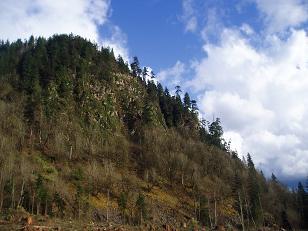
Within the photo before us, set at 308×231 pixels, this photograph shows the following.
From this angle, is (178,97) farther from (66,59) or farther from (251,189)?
(251,189)

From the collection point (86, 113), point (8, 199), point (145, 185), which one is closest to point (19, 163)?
point (8, 199)

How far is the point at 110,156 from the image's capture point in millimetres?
124312

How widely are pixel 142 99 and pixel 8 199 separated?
97.2 metres

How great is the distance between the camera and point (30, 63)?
161 m

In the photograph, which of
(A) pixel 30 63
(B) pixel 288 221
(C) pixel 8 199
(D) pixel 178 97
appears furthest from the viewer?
(D) pixel 178 97

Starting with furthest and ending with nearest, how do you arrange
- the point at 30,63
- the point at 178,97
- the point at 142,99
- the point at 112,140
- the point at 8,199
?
the point at 178,97
the point at 142,99
the point at 30,63
the point at 112,140
the point at 8,199

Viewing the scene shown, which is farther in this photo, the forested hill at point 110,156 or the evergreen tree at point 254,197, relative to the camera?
the evergreen tree at point 254,197

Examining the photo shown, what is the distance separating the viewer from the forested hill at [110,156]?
3556 inches

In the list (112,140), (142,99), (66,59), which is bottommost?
(112,140)

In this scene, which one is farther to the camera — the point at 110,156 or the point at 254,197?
A: the point at 110,156

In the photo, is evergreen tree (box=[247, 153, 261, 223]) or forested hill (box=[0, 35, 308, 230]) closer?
forested hill (box=[0, 35, 308, 230])

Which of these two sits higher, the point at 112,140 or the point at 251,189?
the point at 112,140

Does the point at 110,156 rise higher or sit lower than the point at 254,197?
higher

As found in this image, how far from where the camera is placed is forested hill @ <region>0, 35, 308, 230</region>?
90312mm
